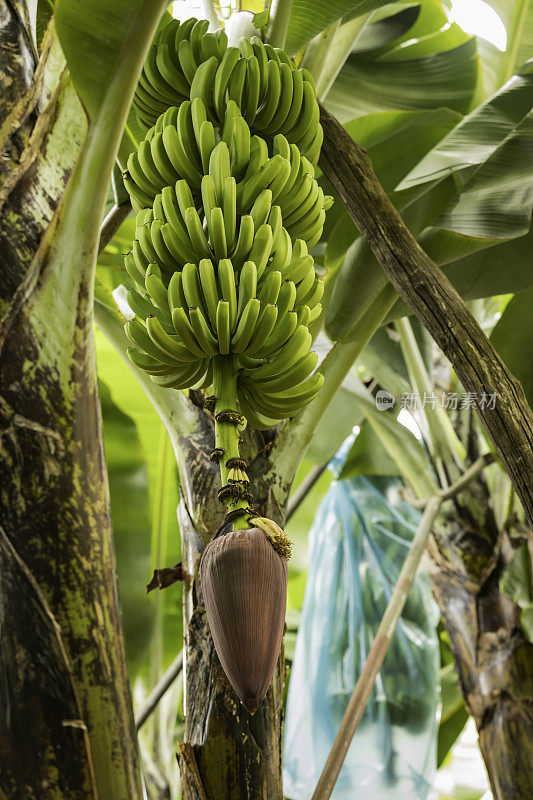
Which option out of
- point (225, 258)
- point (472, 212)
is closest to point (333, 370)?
point (472, 212)

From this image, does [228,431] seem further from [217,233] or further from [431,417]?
[431,417]

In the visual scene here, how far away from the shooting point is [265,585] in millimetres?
342

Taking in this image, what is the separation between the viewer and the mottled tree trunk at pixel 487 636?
94 cm

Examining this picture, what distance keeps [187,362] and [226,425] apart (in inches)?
2.7

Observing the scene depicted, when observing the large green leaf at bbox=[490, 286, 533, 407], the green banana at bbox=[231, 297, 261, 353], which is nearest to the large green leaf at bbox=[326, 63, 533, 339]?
the large green leaf at bbox=[490, 286, 533, 407]

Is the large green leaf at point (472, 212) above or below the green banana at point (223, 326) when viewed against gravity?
above

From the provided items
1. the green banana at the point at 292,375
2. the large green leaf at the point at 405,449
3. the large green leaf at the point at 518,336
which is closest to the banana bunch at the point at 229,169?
the green banana at the point at 292,375

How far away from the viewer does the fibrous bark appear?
0.44 meters

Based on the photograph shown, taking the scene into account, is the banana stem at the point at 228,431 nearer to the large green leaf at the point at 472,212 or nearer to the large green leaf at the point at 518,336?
the large green leaf at the point at 472,212

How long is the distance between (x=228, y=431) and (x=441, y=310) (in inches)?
7.6

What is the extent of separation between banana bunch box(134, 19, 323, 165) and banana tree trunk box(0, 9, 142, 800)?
82 millimetres

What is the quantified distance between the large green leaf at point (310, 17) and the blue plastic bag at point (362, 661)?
0.88 meters

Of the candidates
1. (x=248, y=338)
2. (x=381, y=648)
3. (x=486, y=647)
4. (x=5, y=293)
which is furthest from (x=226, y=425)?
(x=486, y=647)

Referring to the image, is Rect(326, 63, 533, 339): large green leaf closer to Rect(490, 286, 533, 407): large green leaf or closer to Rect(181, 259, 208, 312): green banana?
Rect(490, 286, 533, 407): large green leaf
